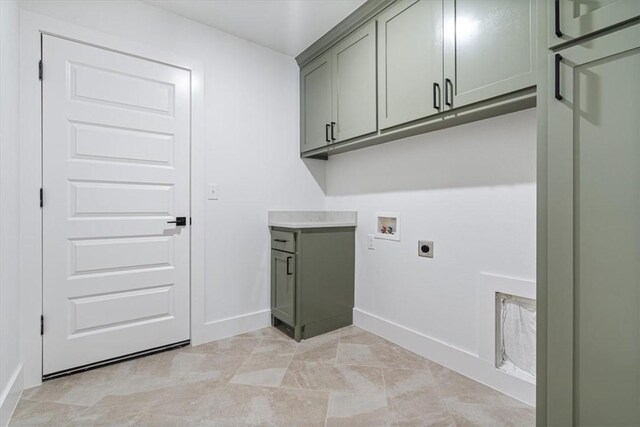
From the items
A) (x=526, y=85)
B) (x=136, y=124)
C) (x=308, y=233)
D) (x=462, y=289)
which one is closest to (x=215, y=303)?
(x=308, y=233)

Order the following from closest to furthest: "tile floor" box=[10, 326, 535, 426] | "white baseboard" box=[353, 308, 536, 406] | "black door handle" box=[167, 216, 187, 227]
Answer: "tile floor" box=[10, 326, 535, 426]
"white baseboard" box=[353, 308, 536, 406]
"black door handle" box=[167, 216, 187, 227]

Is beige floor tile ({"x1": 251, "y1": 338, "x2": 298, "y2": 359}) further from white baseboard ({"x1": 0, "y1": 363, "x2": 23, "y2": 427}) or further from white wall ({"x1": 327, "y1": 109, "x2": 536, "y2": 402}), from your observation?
white baseboard ({"x1": 0, "y1": 363, "x2": 23, "y2": 427})

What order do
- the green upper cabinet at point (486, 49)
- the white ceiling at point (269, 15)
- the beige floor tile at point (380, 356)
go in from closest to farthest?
the green upper cabinet at point (486, 49), the beige floor tile at point (380, 356), the white ceiling at point (269, 15)

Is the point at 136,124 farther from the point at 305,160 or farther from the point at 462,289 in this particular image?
the point at 462,289

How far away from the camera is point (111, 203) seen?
6.49ft

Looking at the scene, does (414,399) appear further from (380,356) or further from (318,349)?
(318,349)

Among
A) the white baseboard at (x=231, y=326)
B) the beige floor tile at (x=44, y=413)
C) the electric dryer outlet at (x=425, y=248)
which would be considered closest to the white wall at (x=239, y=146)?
the white baseboard at (x=231, y=326)

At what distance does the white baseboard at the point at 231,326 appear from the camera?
2312 millimetres

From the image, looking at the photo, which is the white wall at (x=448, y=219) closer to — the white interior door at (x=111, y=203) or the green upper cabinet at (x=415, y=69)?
the green upper cabinet at (x=415, y=69)

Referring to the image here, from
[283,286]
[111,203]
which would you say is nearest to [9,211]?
[111,203]

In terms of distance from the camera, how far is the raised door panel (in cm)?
212

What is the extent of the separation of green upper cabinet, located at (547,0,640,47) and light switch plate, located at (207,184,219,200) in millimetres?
2127

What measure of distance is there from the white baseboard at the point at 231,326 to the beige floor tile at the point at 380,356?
0.74m

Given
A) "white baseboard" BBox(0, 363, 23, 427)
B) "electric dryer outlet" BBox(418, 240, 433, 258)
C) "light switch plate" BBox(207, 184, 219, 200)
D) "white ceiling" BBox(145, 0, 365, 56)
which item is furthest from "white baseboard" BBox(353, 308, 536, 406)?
"white ceiling" BBox(145, 0, 365, 56)
